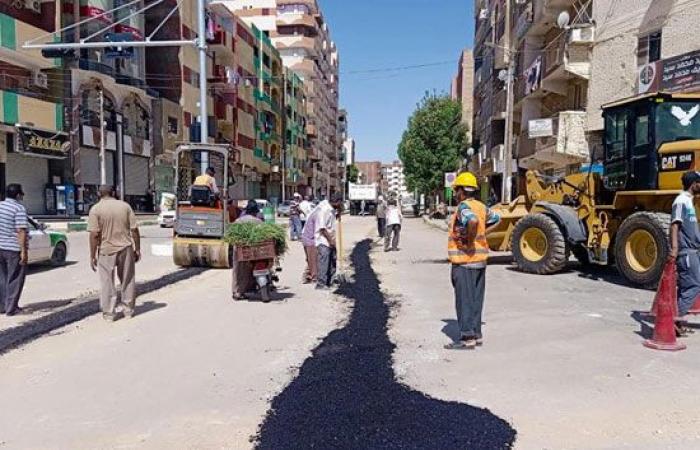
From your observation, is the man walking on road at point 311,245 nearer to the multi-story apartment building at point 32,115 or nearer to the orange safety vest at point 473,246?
the orange safety vest at point 473,246

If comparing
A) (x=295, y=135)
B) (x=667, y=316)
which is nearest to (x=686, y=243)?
(x=667, y=316)

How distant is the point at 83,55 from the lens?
114ft

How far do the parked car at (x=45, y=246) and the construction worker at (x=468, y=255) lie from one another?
964 cm

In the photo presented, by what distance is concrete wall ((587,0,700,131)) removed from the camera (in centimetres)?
1978

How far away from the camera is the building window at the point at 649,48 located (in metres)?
21.2

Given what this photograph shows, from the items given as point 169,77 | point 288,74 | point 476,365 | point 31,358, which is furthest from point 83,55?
point 288,74

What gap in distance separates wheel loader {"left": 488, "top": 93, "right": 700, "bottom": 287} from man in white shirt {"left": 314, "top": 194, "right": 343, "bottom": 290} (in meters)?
4.39

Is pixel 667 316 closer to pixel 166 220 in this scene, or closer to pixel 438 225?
pixel 166 220

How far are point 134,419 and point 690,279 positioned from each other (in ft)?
19.3

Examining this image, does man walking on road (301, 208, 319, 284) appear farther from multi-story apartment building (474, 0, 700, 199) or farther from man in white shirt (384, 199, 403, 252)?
man in white shirt (384, 199, 403, 252)

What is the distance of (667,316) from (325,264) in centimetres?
563

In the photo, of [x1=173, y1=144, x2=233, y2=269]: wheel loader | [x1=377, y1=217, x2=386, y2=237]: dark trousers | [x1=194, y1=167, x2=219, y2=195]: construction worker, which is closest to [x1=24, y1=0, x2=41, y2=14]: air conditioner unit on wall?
[x1=377, y1=217, x2=386, y2=237]: dark trousers

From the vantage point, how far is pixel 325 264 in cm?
1052

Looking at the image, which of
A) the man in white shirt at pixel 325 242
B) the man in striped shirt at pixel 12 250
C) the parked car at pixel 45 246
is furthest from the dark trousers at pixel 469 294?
the parked car at pixel 45 246
